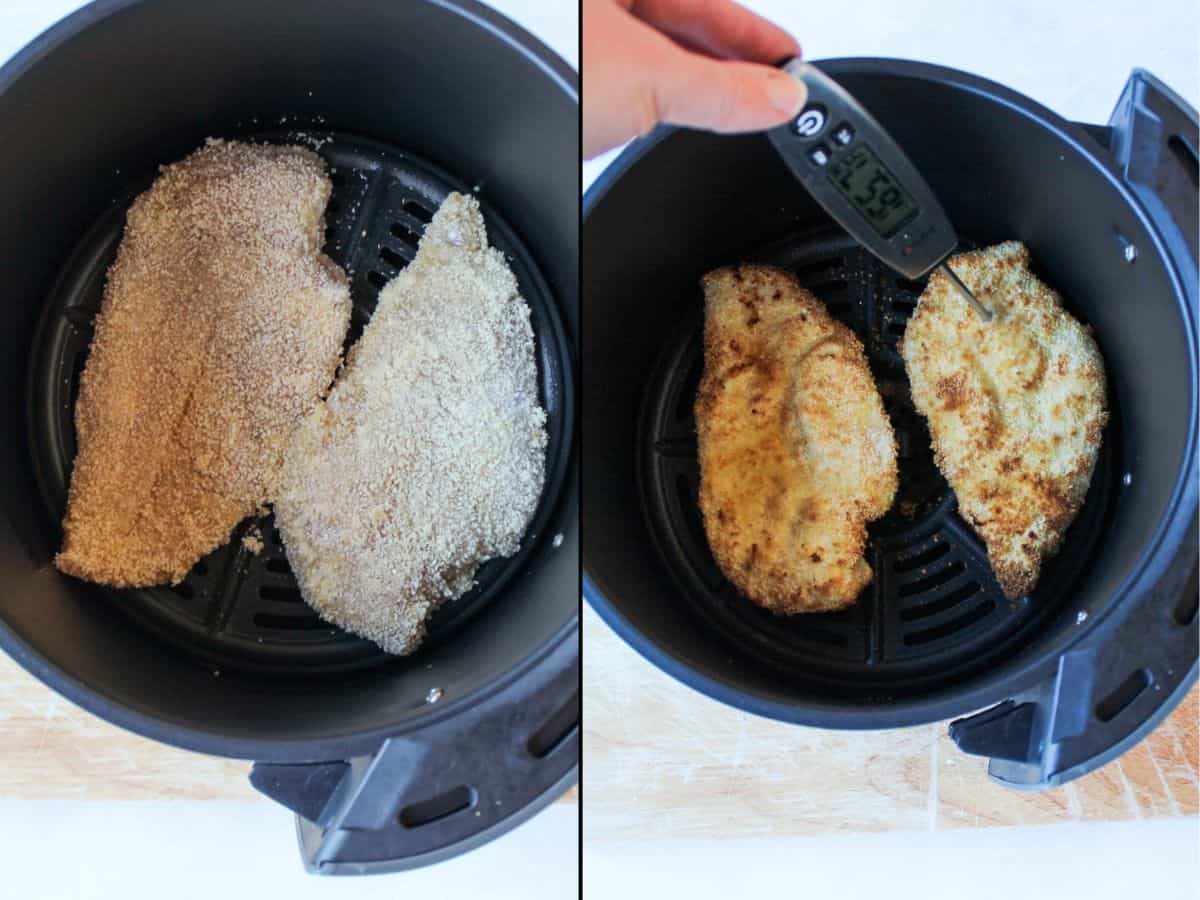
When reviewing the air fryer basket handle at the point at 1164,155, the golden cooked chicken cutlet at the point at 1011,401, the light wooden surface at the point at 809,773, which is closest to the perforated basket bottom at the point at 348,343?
the light wooden surface at the point at 809,773

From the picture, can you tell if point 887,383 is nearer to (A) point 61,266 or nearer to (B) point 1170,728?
(B) point 1170,728

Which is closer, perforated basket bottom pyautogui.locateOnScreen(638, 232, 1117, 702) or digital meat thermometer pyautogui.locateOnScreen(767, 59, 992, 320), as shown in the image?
digital meat thermometer pyautogui.locateOnScreen(767, 59, 992, 320)

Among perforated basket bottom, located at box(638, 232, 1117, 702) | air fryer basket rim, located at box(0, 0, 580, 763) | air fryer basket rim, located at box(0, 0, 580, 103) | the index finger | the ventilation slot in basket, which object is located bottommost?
the ventilation slot in basket

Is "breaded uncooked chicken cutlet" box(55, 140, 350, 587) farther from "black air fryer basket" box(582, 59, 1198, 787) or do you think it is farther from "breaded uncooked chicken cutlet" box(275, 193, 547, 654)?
"black air fryer basket" box(582, 59, 1198, 787)

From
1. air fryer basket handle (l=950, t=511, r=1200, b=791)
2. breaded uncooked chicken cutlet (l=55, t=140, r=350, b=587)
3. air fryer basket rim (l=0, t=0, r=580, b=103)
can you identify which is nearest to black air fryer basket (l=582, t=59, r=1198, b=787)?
air fryer basket handle (l=950, t=511, r=1200, b=791)

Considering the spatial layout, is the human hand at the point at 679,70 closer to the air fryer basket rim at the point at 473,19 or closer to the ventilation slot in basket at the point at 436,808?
the air fryer basket rim at the point at 473,19

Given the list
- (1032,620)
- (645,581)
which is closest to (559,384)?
(645,581)

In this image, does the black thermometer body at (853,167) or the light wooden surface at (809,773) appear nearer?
the black thermometer body at (853,167)

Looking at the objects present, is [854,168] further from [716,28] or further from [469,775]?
[469,775]
